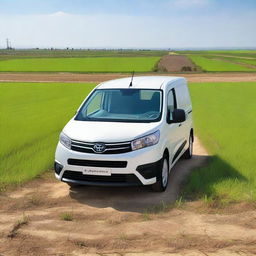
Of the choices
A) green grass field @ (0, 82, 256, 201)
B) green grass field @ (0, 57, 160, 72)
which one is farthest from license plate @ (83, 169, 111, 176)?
green grass field @ (0, 57, 160, 72)

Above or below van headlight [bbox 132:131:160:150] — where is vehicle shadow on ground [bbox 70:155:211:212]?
below

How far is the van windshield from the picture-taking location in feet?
23.9

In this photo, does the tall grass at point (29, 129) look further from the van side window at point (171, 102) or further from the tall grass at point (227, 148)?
the tall grass at point (227, 148)

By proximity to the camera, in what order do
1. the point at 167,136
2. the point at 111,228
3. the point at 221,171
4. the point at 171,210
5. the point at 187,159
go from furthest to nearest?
1. the point at 187,159
2. the point at 221,171
3. the point at 167,136
4. the point at 171,210
5. the point at 111,228

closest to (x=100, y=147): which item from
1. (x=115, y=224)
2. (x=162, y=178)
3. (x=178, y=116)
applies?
(x=162, y=178)

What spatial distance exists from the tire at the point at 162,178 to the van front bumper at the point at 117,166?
13 cm

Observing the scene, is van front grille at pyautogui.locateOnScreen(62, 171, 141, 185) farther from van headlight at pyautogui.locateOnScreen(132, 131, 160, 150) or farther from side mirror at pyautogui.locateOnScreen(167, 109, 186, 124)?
side mirror at pyautogui.locateOnScreen(167, 109, 186, 124)

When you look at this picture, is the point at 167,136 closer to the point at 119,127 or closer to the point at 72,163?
the point at 119,127

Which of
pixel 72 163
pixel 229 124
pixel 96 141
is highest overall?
pixel 96 141

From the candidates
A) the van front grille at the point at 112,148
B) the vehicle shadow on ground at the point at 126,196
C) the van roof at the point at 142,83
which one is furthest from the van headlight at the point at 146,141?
the van roof at the point at 142,83

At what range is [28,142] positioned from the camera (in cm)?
1048

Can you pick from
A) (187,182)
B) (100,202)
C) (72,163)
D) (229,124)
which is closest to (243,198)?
(187,182)

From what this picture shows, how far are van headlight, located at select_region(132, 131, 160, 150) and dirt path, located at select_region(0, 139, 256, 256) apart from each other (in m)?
0.93

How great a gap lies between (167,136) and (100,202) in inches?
67.5
